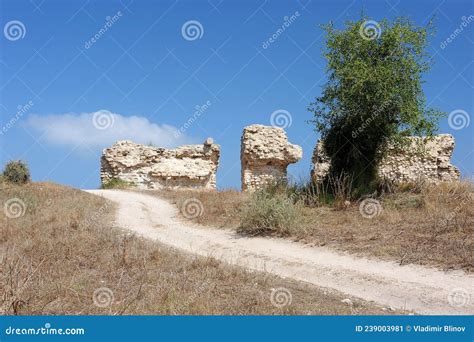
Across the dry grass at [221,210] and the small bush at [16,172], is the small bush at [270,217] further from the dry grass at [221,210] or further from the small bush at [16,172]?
the small bush at [16,172]

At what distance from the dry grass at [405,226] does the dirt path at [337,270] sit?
45 cm

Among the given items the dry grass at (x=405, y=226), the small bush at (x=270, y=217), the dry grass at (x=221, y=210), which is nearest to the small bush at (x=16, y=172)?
the dry grass at (x=221, y=210)

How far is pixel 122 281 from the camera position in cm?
788

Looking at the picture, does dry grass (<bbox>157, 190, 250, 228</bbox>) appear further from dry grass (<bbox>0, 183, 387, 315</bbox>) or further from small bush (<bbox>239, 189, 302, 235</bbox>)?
dry grass (<bbox>0, 183, 387, 315</bbox>)

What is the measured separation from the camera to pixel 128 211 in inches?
674

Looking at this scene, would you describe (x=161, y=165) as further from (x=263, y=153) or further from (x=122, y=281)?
(x=122, y=281)

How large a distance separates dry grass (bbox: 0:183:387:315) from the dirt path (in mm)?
673

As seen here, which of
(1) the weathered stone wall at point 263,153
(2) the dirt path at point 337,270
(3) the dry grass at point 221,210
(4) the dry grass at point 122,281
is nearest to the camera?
(4) the dry grass at point 122,281

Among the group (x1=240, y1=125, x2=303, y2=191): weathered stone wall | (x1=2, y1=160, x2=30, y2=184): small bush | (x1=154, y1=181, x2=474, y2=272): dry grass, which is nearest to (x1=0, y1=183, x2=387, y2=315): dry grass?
(x1=154, y1=181, x2=474, y2=272): dry grass

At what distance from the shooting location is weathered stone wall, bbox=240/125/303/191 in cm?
2634

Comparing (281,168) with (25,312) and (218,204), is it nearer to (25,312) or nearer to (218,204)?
(218,204)

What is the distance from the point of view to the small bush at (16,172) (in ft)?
77.2

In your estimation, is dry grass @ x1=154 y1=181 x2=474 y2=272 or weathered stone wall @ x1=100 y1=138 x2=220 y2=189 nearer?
dry grass @ x1=154 y1=181 x2=474 y2=272

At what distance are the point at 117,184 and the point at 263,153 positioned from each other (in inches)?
361
